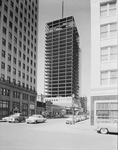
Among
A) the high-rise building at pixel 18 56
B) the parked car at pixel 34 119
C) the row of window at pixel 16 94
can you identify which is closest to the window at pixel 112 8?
the parked car at pixel 34 119

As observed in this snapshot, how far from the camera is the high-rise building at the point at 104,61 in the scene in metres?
25.5

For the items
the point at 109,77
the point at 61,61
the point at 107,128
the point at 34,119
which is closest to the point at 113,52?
the point at 109,77

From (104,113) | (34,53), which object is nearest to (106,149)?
(104,113)

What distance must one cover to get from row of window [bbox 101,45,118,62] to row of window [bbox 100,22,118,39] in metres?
1.64

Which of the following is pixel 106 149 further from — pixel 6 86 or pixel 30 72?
pixel 30 72

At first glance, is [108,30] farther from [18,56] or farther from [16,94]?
[18,56]

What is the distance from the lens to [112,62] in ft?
85.3

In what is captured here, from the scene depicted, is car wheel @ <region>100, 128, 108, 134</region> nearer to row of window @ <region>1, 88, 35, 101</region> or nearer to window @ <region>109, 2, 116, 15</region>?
window @ <region>109, 2, 116, 15</region>

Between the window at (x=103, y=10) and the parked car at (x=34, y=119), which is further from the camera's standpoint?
the parked car at (x=34, y=119)

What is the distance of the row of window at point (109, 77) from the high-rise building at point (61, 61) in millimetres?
147698

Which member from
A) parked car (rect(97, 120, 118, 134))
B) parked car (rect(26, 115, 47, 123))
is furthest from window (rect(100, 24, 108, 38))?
parked car (rect(26, 115, 47, 123))

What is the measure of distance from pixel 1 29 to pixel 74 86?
13709 centimetres

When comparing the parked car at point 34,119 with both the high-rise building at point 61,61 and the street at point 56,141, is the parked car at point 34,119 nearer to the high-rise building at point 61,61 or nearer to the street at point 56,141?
the street at point 56,141

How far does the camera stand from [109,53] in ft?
86.6
